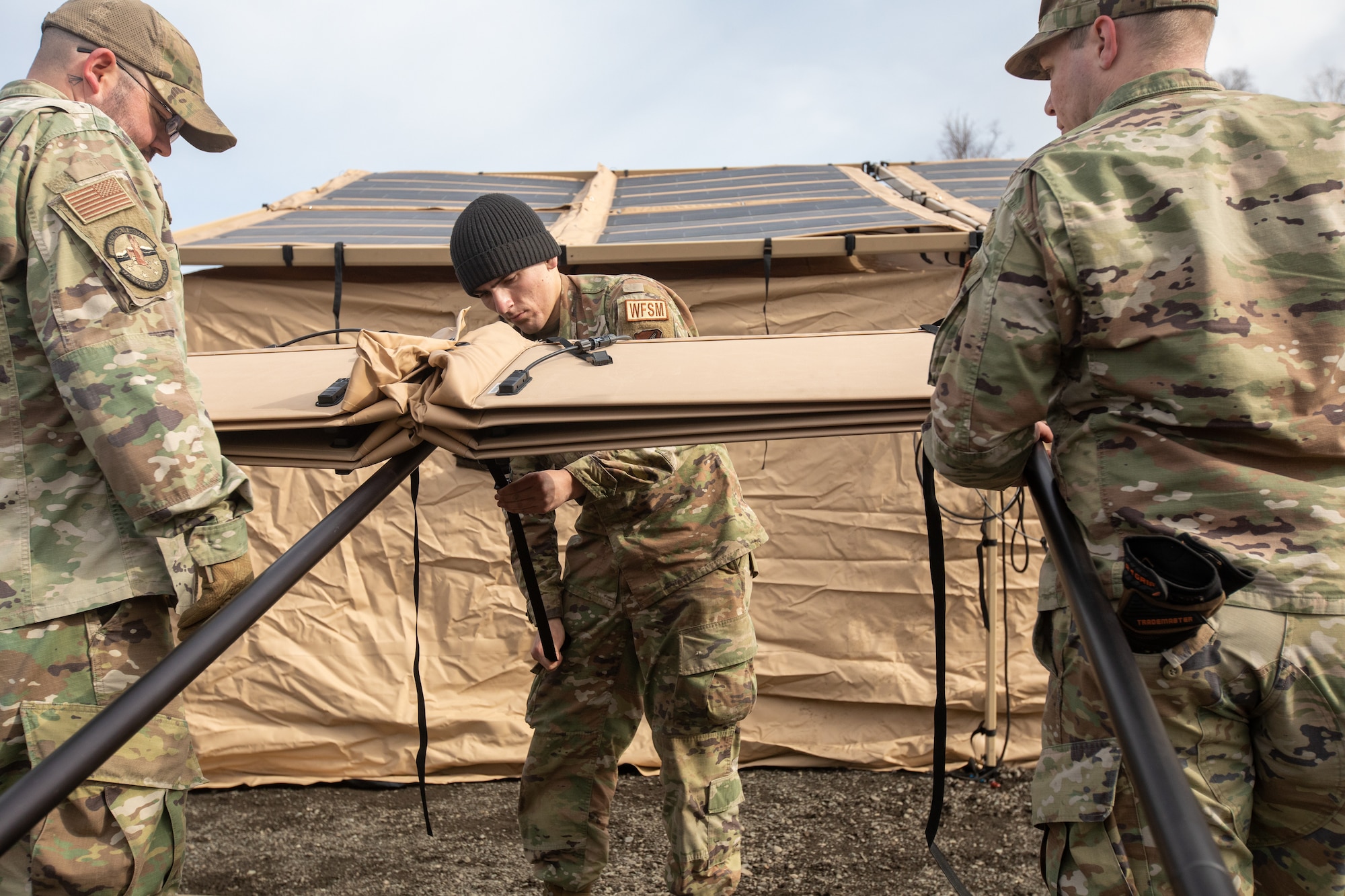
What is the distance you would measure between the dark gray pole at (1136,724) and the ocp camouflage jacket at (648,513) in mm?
1170

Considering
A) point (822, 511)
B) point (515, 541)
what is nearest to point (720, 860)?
point (515, 541)

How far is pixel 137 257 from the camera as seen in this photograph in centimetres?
161

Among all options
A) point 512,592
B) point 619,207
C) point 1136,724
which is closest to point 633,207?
point 619,207

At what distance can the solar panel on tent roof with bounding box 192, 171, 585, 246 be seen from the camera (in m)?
4.11

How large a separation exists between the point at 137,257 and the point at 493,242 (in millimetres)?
1175

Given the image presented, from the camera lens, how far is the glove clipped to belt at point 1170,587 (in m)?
1.19

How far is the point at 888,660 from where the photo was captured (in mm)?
4141

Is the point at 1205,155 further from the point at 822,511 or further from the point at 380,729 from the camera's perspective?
the point at 380,729

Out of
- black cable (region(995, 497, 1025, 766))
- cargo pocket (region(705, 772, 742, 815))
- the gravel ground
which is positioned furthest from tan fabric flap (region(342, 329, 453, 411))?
black cable (region(995, 497, 1025, 766))

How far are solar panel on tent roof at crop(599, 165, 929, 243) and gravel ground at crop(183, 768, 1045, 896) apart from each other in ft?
7.53

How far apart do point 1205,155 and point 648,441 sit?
943 millimetres

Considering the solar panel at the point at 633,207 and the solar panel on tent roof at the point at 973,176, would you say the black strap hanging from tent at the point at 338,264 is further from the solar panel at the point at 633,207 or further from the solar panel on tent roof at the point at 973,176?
the solar panel on tent roof at the point at 973,176

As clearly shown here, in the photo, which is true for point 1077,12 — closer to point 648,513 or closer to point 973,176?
point 648,513

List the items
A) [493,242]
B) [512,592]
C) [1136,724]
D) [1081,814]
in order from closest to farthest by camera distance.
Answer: [1136,724], [1081,814], [493,242], [512,592]
